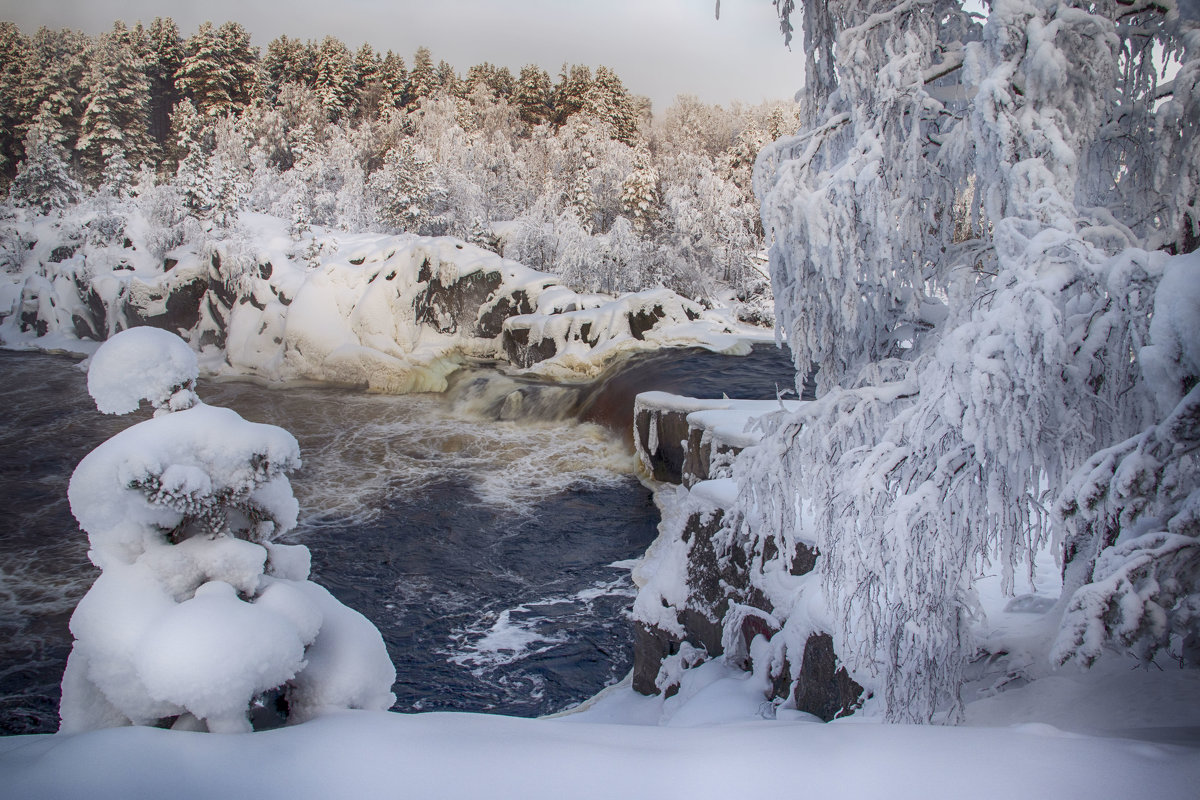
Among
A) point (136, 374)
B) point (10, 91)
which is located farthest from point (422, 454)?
point (10, 91)

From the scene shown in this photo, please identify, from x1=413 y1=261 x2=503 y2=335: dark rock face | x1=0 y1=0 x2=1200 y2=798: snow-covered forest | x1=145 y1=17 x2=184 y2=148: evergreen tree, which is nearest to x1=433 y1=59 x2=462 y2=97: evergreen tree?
x1=145 y1=17 x2=184 y2=148: evergreen tree

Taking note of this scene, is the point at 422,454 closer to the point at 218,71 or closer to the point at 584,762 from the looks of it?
the point at 584,762

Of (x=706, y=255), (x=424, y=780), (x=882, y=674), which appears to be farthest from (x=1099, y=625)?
(x=706, y=255)

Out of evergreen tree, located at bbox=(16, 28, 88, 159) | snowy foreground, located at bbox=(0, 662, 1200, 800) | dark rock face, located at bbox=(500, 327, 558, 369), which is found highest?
evergreen tree, located at bbox=(16, 28, 88, 159)

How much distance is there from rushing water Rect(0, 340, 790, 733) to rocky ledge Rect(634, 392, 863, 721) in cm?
163

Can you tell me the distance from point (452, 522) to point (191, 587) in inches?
346

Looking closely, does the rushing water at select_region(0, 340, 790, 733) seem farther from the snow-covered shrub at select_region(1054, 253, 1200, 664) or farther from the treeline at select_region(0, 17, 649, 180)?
the treeline at select_region(0, 17, 649, 180)

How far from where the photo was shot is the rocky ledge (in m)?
4.45

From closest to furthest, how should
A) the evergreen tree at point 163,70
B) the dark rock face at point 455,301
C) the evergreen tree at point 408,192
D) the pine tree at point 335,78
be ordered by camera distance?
the dark rock face at point 455,301, the evergreen tree at point 408,192, the evergreen tree at point 163,70, the pine tree at point 335,78

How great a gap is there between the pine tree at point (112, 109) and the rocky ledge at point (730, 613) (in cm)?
4038

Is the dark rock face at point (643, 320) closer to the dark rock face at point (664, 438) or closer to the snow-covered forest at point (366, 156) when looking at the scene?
the snow-covered forest at point (366, 156)

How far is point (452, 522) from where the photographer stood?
37.2 ft

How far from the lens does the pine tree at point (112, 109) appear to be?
3412 cm

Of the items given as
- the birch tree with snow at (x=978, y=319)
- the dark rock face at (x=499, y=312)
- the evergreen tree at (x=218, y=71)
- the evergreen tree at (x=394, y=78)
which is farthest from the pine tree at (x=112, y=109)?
the birch tree with snow at (x=978, y=319)
